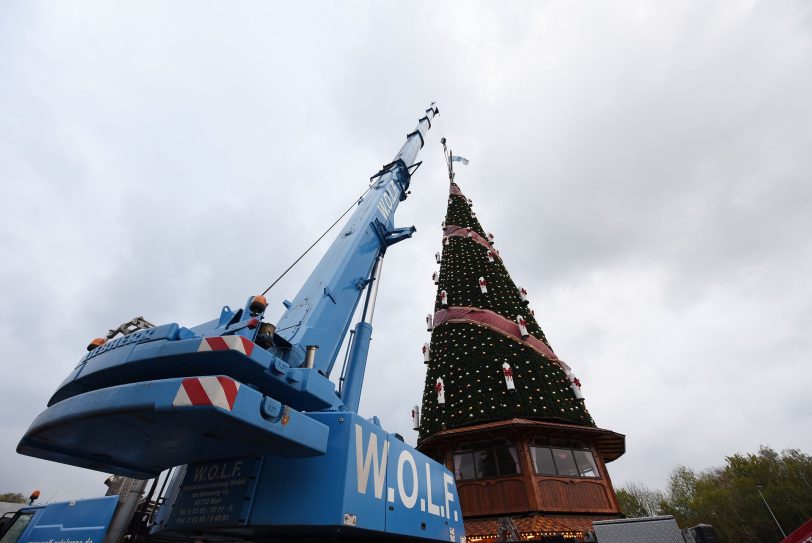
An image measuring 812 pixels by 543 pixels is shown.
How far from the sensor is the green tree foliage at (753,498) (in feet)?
99.9

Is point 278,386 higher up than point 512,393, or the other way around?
point 512,393

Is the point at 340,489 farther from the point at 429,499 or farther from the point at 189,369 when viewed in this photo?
the point at 429,499

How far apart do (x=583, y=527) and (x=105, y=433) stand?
1487 cm

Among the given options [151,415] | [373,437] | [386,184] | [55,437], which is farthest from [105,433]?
[386,184]

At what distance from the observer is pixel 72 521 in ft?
29.6

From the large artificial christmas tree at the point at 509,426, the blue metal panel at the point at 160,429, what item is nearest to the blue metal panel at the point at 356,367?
the blue metal panel at the point at 160,429

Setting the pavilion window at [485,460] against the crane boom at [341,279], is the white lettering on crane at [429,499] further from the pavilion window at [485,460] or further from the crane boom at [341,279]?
the pavilion window at [485,460]

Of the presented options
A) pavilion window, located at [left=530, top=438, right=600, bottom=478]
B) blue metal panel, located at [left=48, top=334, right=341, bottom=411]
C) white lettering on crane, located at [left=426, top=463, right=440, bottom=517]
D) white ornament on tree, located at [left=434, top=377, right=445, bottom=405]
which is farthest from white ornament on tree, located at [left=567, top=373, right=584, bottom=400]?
blue metal panel, located at [left=48, top=334, right=341, bottom=411]

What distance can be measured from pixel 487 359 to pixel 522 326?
2.67 metres

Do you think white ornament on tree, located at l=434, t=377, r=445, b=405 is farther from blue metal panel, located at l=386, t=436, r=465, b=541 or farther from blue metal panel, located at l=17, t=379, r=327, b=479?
blue metal panel, located at l=17, t=379, r=327, b=479

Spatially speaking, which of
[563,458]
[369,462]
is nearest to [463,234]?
[563,458]

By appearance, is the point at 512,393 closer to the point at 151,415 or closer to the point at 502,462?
the point at 502,462

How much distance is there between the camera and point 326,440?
13.6 ft

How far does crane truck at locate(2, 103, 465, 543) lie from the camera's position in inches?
139
